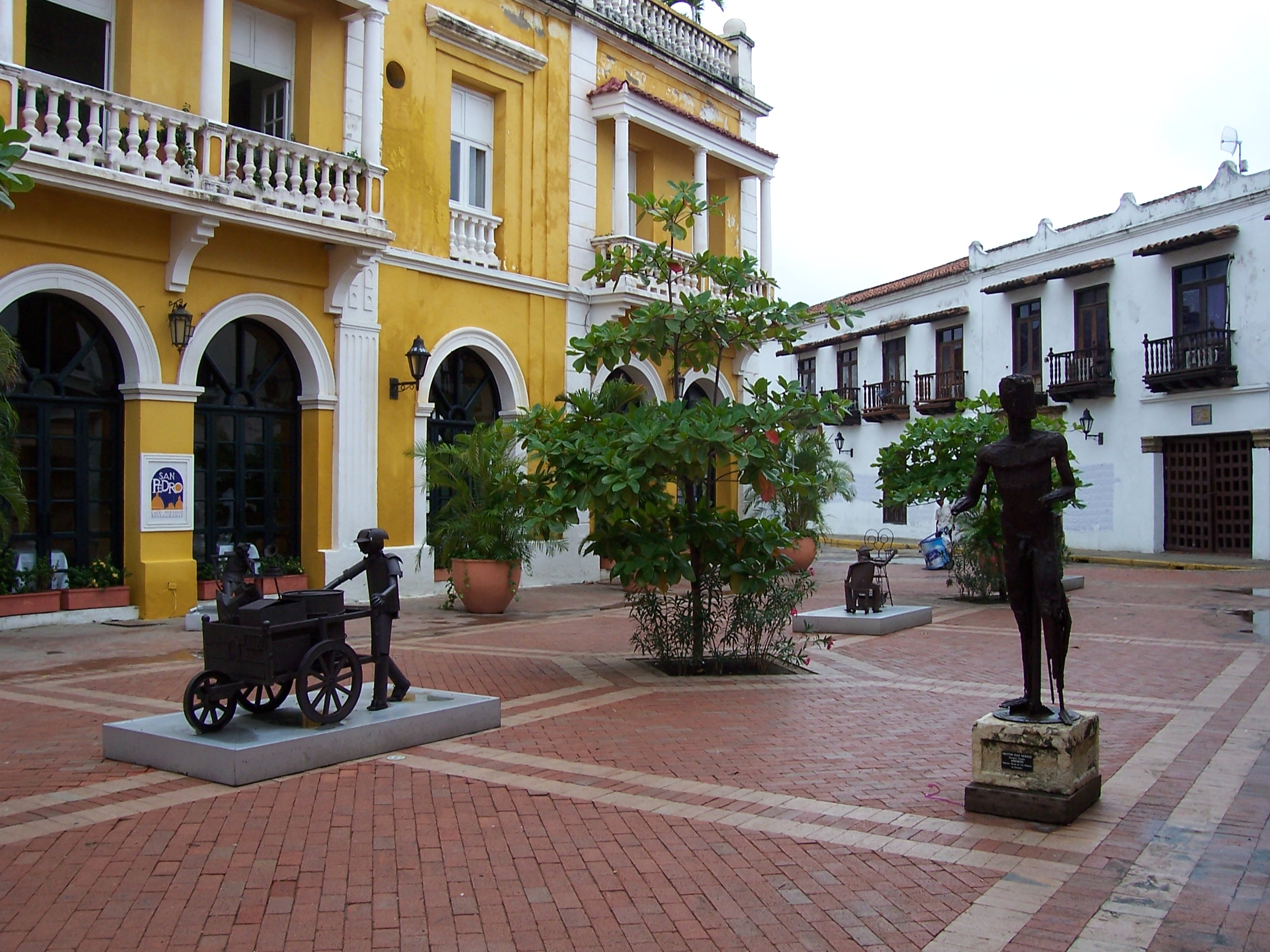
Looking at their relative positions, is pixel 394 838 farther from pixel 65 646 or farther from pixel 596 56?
pixel 596 56

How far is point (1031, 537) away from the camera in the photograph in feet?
19.6

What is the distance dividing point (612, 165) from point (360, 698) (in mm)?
14609

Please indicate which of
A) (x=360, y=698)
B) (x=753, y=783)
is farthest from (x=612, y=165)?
(x=753, y=783)

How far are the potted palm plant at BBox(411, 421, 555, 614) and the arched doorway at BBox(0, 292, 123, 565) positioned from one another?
3.89 m

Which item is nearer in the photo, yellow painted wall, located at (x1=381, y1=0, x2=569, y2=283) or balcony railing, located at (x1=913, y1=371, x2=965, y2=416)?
yellow painted wall, located at (x1=381, y1=0, x2=569, y2=283)

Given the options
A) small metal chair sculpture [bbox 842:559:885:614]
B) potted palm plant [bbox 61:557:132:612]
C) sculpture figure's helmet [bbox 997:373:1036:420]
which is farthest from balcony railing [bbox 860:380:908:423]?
sculpture figure's helmet [bbox 997:373:1036:420]

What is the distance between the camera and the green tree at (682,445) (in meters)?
9.05

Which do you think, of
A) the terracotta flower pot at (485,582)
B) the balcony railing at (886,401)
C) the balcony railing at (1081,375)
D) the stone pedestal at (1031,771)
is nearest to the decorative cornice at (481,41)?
the terracotta flower pot at (485,582)

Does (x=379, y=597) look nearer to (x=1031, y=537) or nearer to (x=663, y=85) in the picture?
(x=1031, y=537)

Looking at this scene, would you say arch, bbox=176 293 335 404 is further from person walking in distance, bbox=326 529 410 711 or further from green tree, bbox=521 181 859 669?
person walking in distance, bbox=326 529 410 711

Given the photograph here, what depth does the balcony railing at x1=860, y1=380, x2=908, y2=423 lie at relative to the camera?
3509cm

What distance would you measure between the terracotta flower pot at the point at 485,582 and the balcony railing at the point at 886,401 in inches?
895

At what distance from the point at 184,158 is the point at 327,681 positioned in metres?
8.80

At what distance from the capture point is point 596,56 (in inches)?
782
